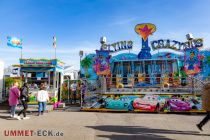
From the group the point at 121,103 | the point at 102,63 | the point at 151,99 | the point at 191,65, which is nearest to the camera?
the point at 151,99

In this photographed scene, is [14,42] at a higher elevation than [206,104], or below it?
higher

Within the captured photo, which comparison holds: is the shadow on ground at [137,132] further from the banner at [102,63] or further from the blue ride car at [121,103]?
the banner at [102,63]

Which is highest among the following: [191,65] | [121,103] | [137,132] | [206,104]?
[191,65]

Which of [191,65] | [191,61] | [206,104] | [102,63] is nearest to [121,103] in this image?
[206,104]

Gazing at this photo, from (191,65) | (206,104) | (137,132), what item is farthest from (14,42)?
(191,65)

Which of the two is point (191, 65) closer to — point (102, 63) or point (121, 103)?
point (102, 63)

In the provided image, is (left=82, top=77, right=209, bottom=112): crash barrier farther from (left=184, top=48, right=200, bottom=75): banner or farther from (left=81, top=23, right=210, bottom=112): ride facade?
(left=184, top=48, right=200, bottom=75): banner

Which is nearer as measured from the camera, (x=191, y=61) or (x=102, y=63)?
(x=102, y=63)

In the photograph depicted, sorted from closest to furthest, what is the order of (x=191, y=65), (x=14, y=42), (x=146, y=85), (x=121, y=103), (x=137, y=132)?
(x=137, y=132) → (x=121, y=103) → (x=146, y=85) → (x=14, y=42) → (x=191, y=65)

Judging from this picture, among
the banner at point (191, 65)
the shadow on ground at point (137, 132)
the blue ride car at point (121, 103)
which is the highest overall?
the banner at point (191, 65)

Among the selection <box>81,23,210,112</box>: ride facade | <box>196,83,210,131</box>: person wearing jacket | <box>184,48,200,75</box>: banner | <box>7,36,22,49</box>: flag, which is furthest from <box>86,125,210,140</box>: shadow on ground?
<box>184,48,200,75</box>: banner

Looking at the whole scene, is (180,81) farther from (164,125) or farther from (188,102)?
(164,125)

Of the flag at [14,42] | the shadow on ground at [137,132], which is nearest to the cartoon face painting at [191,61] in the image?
the shadow on ground at [137,132]

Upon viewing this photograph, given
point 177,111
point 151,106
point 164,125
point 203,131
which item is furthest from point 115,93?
point 203,131
